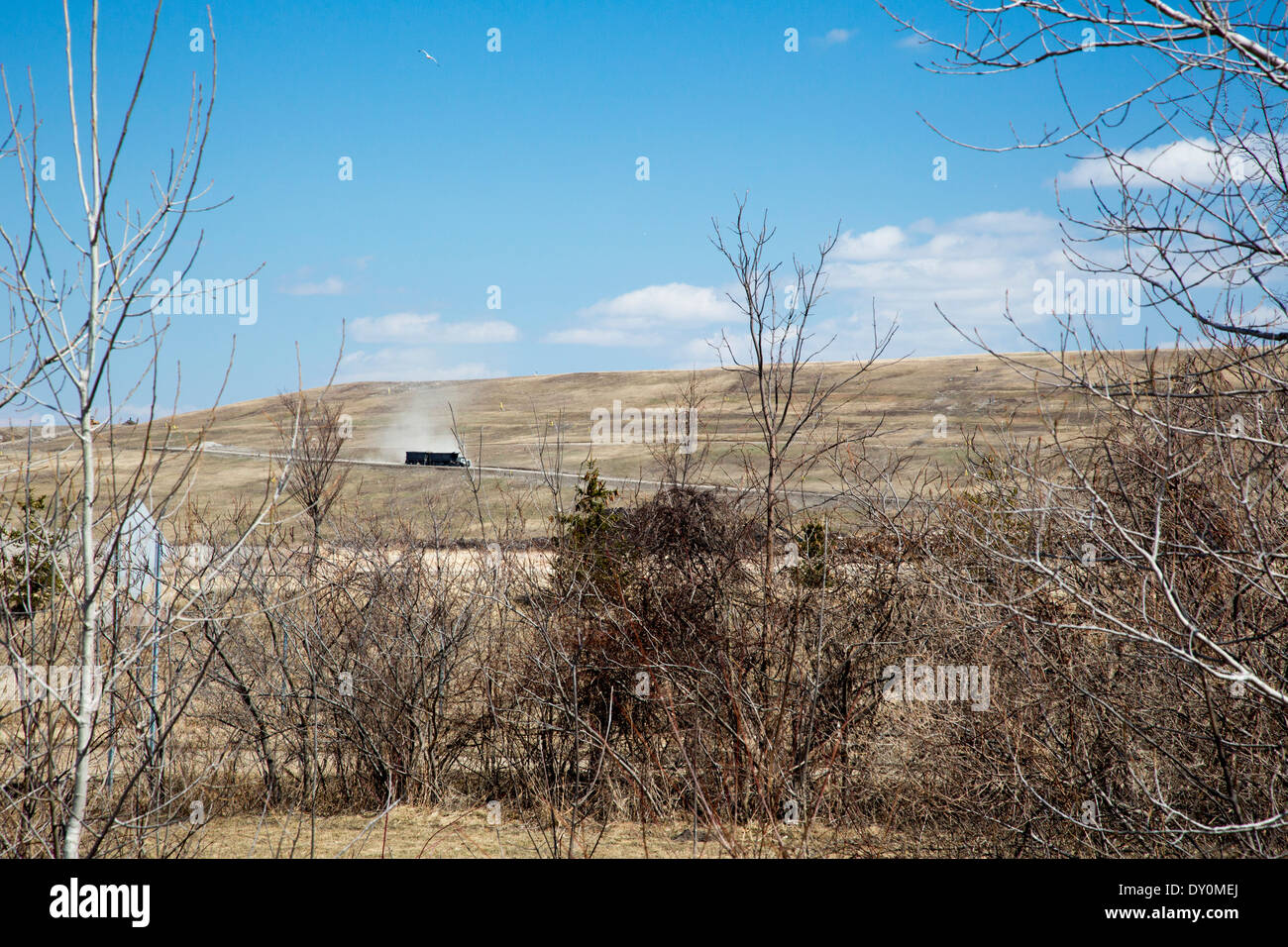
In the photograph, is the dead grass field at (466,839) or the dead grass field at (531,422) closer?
the dead grass field at (466,839)

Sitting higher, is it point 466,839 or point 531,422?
point 531,422

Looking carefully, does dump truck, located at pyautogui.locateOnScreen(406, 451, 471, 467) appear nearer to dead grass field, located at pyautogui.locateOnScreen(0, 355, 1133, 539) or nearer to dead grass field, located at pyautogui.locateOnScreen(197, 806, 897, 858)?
dead grass field, located at pyautogui.locateOnScreen(0, 355, 1133, 539)

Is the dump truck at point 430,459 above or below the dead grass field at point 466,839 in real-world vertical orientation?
above

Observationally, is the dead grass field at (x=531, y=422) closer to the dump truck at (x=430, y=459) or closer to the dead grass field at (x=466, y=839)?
the dump truck at (x=430, y=459)

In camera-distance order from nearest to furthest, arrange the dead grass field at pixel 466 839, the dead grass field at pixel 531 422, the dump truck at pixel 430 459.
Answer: the dead grass field at pixel 466 839, the dead grass field at pixel 531 422, the dump truck at pixel 430 459

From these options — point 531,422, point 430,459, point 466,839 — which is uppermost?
point 531,422

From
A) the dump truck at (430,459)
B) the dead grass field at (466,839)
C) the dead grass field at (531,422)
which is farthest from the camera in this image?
the dump truck at (430,459)

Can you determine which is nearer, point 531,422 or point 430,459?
point 430,459

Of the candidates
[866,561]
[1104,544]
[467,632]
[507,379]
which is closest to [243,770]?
[467,632]

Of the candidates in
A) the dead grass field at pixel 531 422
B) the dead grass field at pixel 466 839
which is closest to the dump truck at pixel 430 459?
the dead grass field at pixel 531 422

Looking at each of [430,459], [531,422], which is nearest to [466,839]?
[430,459]

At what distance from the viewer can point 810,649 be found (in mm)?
8570

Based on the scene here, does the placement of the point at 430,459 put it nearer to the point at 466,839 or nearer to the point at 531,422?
the point at 531,422

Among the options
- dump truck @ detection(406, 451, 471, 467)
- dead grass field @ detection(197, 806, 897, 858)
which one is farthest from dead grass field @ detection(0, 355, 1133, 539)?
dead grass field @ detection(197, 806, 897, 858)
